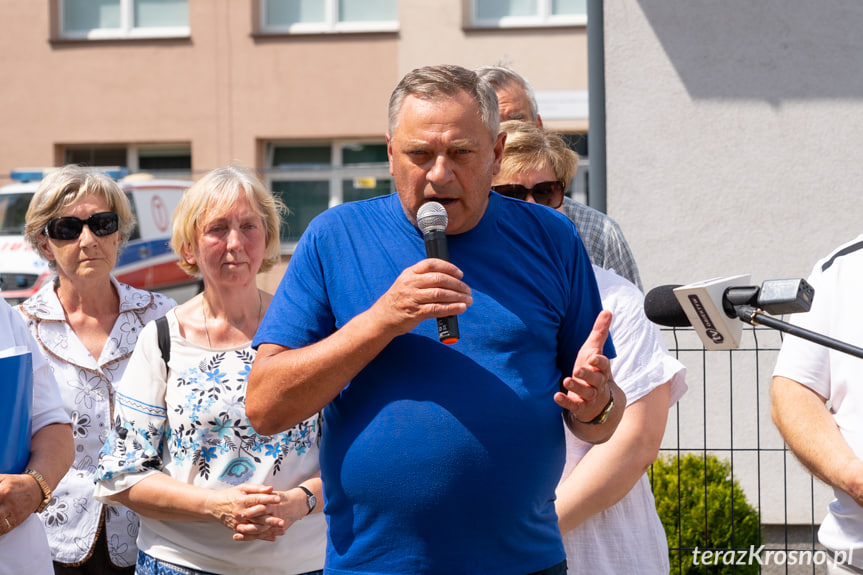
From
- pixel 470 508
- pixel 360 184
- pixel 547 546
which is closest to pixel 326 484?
pixel 470 508

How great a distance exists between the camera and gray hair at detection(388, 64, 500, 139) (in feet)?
8.19

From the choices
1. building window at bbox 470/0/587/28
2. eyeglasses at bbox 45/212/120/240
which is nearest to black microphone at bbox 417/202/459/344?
eyeglasses at bbox 45/212/120/240

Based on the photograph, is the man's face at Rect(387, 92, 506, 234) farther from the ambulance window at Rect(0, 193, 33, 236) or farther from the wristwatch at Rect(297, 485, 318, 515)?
the ambulance window at Rect(0, 193, 33, 236)

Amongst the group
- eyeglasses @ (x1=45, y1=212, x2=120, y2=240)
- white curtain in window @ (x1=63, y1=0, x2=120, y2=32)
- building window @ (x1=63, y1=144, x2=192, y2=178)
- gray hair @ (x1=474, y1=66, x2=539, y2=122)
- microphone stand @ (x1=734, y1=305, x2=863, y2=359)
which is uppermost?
white curtain in window @ (x1=63, y1=0, x2=120, y2=32)

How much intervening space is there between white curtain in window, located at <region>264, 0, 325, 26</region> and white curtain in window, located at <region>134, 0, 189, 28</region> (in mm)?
1666

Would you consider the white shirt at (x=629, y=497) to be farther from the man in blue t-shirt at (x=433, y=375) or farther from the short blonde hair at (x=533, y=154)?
the man in blue t-shirt at (x=433, y=375)

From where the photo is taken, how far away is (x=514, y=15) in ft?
63.4

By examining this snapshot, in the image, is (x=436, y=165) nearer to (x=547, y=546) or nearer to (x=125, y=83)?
(x=547, y=546)

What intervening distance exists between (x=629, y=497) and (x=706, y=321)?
1177mm

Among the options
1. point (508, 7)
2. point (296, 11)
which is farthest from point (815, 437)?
point (296, 11)

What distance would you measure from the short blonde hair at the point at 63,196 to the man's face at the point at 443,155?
2.17m

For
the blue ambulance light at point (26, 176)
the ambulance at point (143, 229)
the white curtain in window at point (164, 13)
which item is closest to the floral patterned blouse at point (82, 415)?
the ambulance at point (143, 229)

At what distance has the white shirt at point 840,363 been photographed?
3.02 m

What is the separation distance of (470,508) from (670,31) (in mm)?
4503
